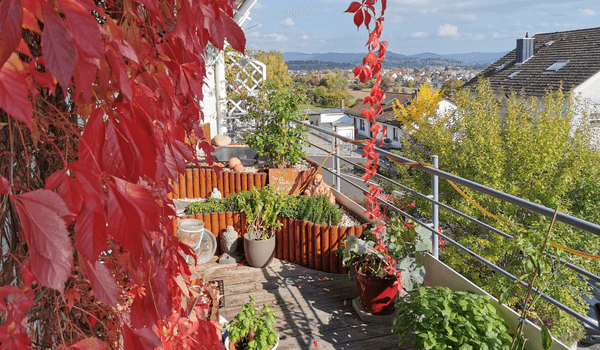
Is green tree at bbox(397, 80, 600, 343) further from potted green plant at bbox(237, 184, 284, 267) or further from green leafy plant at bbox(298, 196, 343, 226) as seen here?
potted green plant at bbox(237, 184, 284, 267)

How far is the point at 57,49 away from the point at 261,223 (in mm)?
4001

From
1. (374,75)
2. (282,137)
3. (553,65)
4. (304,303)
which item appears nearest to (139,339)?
(374,75)

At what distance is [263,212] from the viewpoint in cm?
429

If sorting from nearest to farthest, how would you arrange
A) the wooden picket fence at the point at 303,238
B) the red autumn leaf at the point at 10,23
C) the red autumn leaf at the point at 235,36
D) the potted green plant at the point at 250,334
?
the red autumn leaf at the point at 10,23
the red autumn leaf at the point at 235,36
the potted green plant at the point at 250,334
the wooden picket fence at the point at 303,238

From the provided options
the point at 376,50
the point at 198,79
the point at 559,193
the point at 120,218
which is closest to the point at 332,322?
the point at 376,50

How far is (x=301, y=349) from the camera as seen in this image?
2.76 m

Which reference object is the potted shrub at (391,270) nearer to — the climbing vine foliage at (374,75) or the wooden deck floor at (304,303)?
the climbing vine foliage at (374,75)

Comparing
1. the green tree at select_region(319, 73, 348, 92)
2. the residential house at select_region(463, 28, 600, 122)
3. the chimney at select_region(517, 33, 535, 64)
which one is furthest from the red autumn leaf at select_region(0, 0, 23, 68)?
the green tree at select_region(319, 73, 348, 92)

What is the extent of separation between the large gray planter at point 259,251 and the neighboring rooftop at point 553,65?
28.0 metres

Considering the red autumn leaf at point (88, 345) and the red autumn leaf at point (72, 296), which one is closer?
the red autumn leaf at point (88, 345)

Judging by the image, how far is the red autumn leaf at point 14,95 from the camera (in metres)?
0.41

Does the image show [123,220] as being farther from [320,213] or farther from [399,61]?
[399,61]

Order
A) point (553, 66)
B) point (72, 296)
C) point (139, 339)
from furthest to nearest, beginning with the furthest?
1. point (553, 66)
2. point (72, 296)
3. point (139, 339)

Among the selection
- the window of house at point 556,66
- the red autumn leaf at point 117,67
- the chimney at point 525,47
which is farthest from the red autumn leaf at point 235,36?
the chimney at point 525,47
